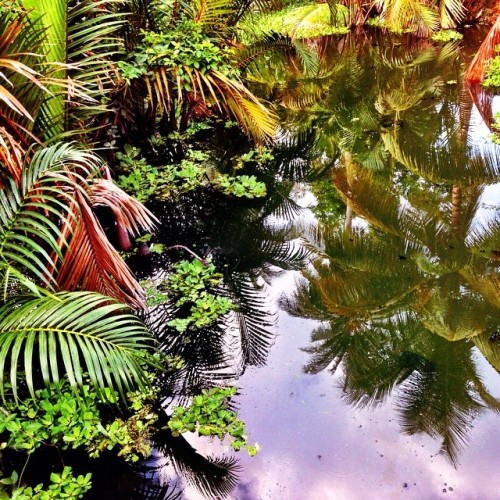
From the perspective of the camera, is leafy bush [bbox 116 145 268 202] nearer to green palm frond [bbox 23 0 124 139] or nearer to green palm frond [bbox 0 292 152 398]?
green palm frond [bbox 23 0 124 139]

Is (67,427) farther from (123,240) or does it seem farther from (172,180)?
(172,180)

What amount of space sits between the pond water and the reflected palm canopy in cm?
1

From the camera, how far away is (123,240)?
3.83m

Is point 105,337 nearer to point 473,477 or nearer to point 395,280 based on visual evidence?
point 473,477

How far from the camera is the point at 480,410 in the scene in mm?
2574

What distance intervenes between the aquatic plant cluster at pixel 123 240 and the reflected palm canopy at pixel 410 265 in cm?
11

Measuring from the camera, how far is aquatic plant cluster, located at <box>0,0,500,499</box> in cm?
216

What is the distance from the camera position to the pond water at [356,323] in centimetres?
232

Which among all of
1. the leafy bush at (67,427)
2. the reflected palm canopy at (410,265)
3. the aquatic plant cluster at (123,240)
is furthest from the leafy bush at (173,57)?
the leafy bush at (67,427)

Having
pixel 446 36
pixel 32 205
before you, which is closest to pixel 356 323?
pixel 32 205

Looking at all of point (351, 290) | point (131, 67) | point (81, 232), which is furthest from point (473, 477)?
point (131, 67)

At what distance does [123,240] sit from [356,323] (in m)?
1.81

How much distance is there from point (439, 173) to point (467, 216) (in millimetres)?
810

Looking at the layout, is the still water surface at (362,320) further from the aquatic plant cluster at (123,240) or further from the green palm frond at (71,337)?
the green palm frond at (71,337)
